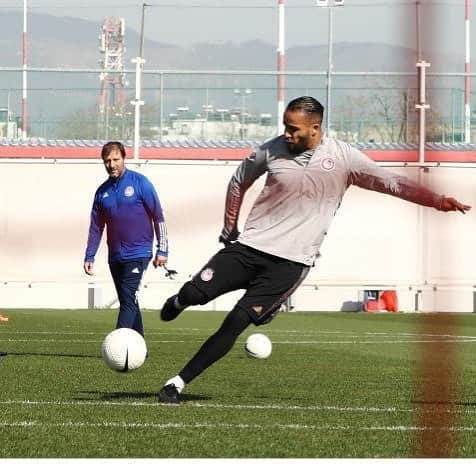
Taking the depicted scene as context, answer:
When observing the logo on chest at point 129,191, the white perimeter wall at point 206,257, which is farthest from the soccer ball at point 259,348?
the white perimeter wall at point 206,257

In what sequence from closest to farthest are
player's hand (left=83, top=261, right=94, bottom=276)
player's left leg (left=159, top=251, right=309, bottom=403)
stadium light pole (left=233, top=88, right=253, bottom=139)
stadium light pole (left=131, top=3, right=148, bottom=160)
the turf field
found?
the turf field < player's left leg (left=159, top=251, right=309, bottom=403) < player's hand (left=83, top=261, right=94, bottom=276) < stadium light pole (left=131, top=3, right=148, bottom=160) < stadium light pole (left=233, top=88, right=253, bottom=139)

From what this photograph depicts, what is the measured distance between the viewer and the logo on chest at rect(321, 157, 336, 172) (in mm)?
9812

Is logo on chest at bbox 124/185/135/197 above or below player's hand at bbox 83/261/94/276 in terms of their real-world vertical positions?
above

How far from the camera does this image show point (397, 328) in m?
22.0

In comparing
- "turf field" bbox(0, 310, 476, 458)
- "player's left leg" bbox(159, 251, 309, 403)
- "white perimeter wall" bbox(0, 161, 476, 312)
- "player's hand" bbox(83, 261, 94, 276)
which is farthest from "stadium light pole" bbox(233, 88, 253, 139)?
"player's left leg" bbox(159, 251, 309, 403)

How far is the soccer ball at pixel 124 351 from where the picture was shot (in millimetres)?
10945

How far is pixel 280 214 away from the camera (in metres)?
9.88

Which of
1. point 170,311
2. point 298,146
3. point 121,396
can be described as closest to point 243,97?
point 121,396

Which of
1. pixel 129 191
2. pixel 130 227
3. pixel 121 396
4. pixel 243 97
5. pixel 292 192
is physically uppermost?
pixel 243 97

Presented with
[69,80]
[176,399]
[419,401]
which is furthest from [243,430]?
[69,80]

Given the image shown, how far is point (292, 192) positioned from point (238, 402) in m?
1.37

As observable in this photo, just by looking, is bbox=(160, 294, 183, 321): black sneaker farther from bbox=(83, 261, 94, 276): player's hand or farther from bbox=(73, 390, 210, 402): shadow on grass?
bbox=(83, 261, 94, 276): player's hand

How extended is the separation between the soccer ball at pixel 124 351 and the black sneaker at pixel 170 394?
905 millimetres

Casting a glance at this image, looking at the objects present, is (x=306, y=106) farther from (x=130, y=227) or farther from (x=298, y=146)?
(x=130, y=227)
